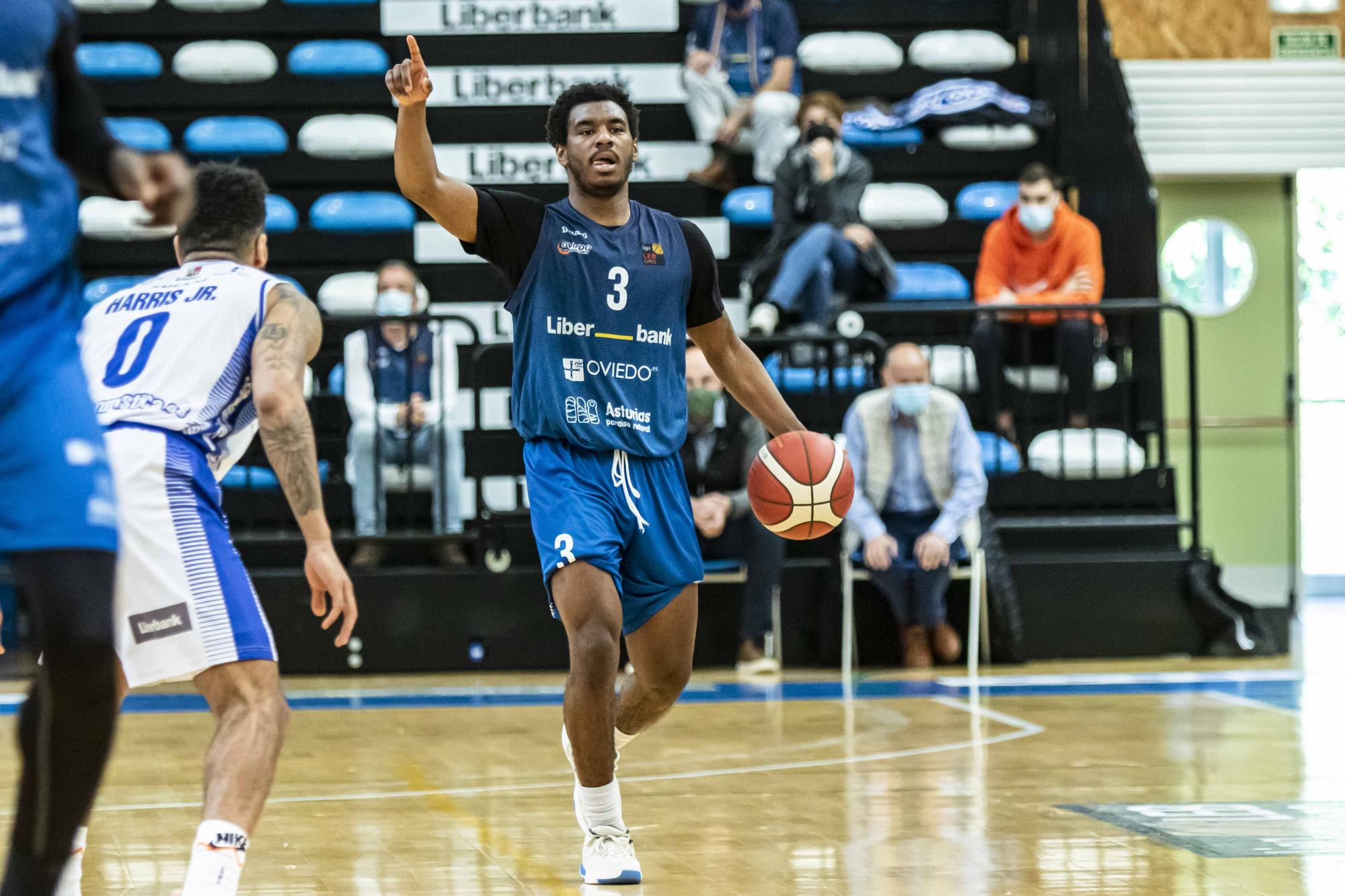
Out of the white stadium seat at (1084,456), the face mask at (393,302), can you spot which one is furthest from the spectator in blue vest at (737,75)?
the face mask at (393,302)

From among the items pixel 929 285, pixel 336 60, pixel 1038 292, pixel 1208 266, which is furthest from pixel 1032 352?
pixel 336 60

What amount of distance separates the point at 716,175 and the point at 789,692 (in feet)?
15.4

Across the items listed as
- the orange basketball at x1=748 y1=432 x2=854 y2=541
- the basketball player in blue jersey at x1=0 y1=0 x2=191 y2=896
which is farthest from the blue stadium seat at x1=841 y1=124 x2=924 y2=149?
the basketball player in blue jersey at x1=0 y1=0 x2=191 y2=896

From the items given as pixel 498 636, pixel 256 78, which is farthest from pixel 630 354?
pixel 256 78

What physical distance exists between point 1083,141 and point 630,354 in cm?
822

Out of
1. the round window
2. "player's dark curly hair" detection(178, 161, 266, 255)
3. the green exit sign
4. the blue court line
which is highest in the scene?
the green exit sign

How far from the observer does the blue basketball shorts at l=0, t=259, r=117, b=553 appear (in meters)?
2.57

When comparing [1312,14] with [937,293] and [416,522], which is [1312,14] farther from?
[416,522]

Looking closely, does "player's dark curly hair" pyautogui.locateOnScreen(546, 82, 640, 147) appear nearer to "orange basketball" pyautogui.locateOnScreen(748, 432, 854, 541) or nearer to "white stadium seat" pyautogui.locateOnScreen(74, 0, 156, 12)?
"orange basketball" pyautogui.locateOnScreen(748, 432, 854, 541)

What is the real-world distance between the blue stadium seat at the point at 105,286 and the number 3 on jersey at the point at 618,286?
22.0 ft

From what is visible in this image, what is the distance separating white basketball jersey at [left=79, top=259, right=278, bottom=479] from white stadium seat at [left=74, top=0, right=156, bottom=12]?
10207 millimetres

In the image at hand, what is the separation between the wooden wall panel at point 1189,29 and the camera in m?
14.0

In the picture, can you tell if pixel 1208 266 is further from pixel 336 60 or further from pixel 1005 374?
pixel 336 60

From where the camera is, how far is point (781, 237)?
1056cm
